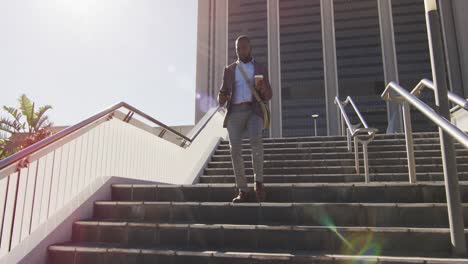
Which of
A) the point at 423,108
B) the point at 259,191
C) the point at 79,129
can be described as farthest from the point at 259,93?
the point at 79,129

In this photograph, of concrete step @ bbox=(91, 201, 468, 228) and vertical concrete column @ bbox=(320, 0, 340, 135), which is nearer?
concrete step @ bbox=(91, 201, 468, 228)

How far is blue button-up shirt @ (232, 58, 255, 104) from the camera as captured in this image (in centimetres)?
346

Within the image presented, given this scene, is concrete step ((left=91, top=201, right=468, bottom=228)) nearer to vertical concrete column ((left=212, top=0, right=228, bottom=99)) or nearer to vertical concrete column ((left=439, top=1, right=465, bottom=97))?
vertical concrete column ((left=439, top=1, right=465, bottom=97))

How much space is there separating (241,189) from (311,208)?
70cm

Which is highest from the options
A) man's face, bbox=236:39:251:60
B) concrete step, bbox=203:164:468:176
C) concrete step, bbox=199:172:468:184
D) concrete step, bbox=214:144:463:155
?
man's face, bbox=236:39:251:60

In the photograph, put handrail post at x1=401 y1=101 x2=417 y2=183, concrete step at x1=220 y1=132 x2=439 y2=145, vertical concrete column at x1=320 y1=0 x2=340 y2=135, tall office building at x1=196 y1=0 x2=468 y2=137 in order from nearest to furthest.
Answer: handrail post at x1=401 y1=101 x2=417 y2=183
concrete step at x1=220 y1=132 x2=439 y2=145
tall office building at x1=196 y1=0 x2=468 y2=137
vertical concrete column at x1=320 y1=0 x2=340 y2=135

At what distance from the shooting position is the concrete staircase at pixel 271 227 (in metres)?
2.48

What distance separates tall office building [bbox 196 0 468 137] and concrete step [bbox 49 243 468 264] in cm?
3917

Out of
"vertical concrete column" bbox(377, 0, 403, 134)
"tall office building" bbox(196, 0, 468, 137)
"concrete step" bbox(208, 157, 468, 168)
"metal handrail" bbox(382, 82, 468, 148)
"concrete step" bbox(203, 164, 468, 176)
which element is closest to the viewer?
"metal handrail" bbox(382, 82, 468, 148)

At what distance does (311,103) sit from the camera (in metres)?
52.2

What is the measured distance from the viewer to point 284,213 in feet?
9.93

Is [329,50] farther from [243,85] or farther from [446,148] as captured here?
[446,148]

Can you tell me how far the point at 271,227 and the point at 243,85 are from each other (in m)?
1.42

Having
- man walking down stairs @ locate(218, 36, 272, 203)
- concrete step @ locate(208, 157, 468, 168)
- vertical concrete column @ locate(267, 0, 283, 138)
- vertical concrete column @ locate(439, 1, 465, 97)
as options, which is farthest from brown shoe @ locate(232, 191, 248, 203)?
vertical concrete column @ locate(267, 0, 283, 138)
